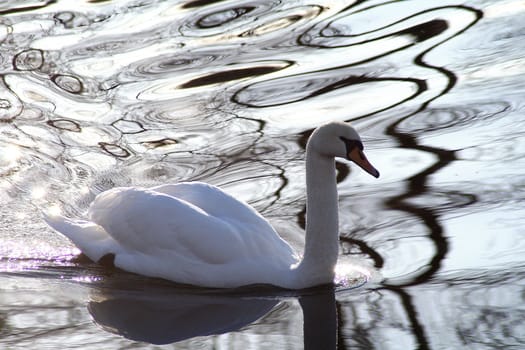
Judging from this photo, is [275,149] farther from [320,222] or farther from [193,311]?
[193,311]

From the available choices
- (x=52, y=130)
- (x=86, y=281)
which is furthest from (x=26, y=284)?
(x=52, y=130)

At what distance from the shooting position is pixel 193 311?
6598 mm

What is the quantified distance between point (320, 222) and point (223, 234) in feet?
1.93

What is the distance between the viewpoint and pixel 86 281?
7289mm

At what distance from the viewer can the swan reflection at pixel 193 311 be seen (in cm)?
620

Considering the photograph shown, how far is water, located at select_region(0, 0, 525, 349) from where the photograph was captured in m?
6.31

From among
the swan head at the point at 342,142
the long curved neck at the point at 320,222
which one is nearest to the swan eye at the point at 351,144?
the swan head at the point at 342,142

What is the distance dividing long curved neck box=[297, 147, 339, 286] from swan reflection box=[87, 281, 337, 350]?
12 cm

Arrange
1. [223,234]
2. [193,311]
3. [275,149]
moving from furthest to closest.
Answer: [275,149], [223,234], [193,311]

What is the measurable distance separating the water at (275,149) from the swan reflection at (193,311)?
17mm

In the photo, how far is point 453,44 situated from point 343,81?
1.46 m

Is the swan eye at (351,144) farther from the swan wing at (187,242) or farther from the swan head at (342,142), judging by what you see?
the swan wing at (187,242)

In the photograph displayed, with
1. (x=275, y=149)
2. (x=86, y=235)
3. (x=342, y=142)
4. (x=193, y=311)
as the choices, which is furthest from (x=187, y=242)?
(x=275, y=149)

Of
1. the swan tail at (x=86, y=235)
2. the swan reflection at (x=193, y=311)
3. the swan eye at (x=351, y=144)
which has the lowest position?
the swan reflection at (x=193, y=311)
